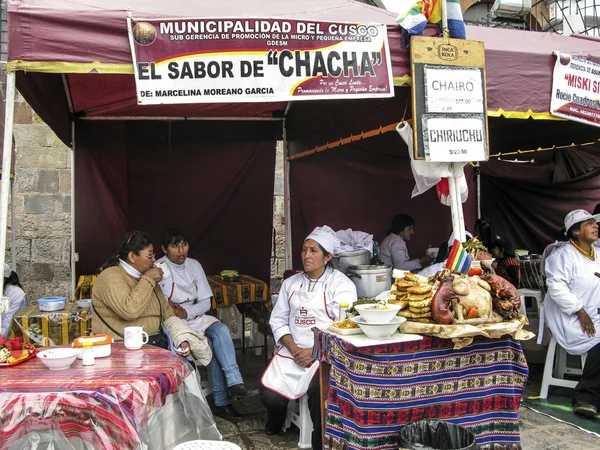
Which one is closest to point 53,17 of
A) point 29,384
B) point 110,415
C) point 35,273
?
point 29,384

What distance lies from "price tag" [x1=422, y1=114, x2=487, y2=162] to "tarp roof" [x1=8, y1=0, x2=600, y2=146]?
0.86ft

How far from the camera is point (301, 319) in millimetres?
3732

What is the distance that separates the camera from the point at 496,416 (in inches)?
114

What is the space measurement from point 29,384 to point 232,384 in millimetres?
2038

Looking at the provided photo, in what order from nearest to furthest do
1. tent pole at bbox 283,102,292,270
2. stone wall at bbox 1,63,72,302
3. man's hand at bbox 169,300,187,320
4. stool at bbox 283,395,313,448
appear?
stool at bbox 283,395,313,448 → man's hand at bbox 169,300,187,320 → tent pole at bbox 283,102,292,270 → stone wall at bbox 1,63,72,302

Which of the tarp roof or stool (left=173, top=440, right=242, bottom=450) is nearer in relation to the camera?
stool (left=173, top=440, right=242, bottom=450)

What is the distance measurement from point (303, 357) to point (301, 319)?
273mm

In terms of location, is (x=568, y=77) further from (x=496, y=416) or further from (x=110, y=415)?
(x=110, y=415)

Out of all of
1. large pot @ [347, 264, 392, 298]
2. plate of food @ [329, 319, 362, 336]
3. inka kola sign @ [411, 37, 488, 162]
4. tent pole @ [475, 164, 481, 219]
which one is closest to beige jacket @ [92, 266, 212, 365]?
plate of food @ [329, 319, 362, 336]

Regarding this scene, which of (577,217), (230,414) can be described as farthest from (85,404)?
(577,217)

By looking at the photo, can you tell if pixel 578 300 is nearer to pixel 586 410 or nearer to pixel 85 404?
pixel 586 410

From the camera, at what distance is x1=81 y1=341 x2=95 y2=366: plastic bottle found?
8.29 ft

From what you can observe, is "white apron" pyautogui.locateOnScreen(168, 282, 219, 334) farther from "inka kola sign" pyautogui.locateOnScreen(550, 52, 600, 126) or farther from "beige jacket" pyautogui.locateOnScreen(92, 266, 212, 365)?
"inka kola sign" pyautogui.locateOnScreen(550, 52, 600, 126)

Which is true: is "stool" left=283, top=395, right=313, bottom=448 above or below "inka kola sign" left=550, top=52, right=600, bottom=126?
below
